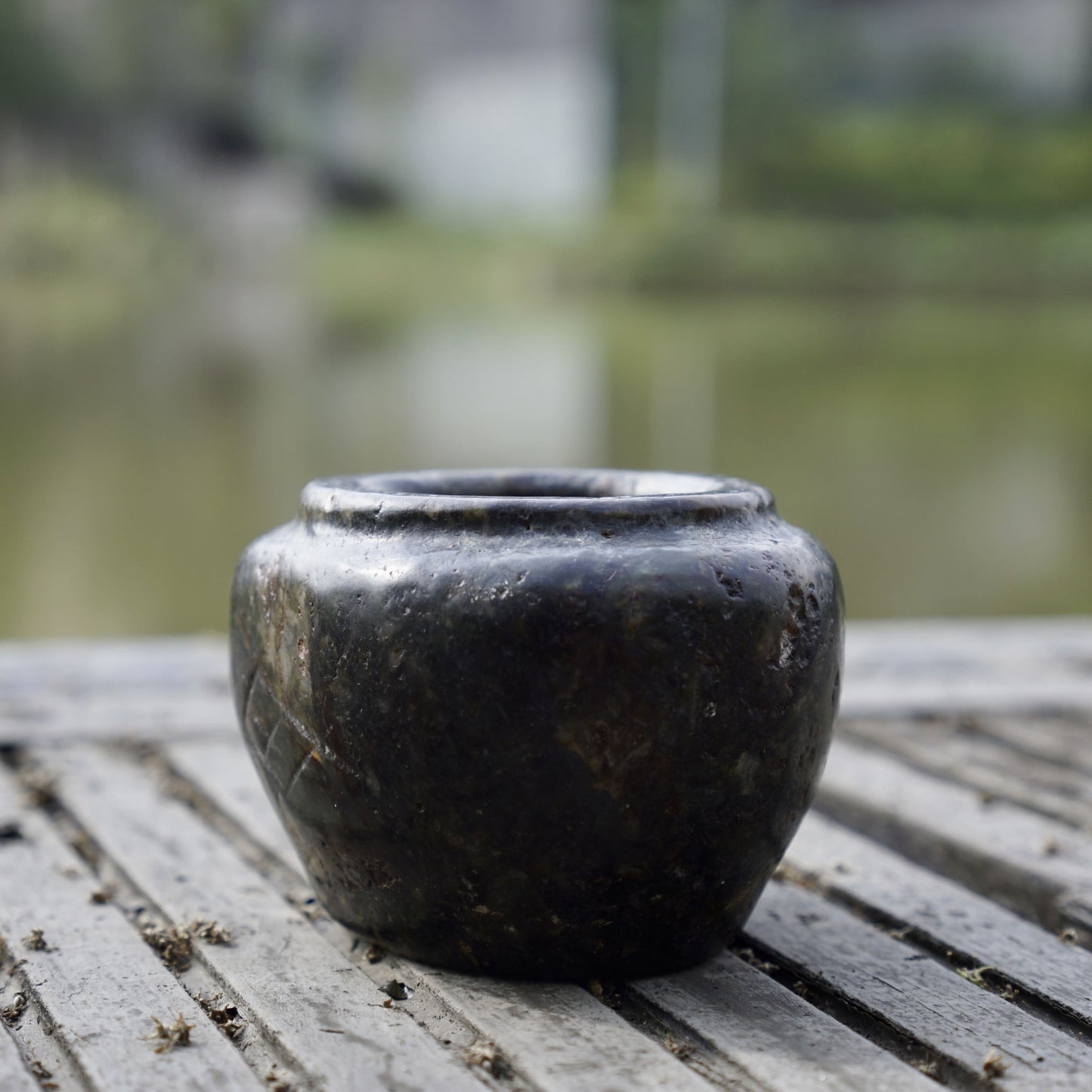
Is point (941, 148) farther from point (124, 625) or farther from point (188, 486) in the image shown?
point (124, 625)

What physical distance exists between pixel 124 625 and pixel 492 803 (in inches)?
140

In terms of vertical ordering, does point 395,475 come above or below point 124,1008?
above

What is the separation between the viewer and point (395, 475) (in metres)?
2.08

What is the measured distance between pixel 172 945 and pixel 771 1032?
78cm

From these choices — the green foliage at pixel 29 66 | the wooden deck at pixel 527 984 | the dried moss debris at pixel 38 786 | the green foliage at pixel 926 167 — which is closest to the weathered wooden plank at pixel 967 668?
the wooden deck at pixel 527 984

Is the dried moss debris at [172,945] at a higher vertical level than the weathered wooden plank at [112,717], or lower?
higher

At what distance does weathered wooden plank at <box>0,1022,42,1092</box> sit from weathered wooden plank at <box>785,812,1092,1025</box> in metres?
1.15

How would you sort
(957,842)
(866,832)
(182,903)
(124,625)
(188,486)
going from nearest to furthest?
(182,903) < (957,842) < (866,832) < (124,625) < (188,486)

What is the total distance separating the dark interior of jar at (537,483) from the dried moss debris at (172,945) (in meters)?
0.65

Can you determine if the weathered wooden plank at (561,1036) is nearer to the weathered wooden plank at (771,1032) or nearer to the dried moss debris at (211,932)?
the weathered wooden plank at (771,1032)

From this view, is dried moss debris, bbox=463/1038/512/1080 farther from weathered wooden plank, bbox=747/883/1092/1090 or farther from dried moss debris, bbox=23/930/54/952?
dried moss debris, bbox=23/930/54/952

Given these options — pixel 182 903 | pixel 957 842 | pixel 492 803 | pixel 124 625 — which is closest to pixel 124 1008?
pixel 182 903

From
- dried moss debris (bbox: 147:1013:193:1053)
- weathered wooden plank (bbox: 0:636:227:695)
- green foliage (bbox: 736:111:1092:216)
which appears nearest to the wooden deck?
dried moss debris (bbox: 147:1013:193:1053)

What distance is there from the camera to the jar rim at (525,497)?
67.9 inches
